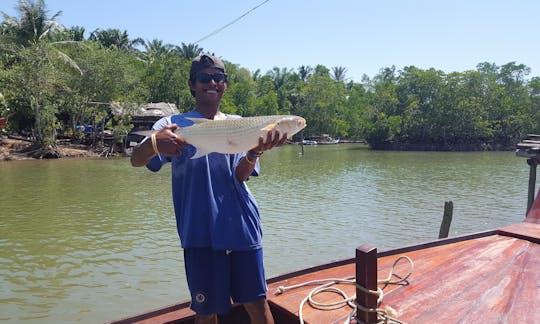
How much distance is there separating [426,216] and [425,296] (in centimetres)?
1118

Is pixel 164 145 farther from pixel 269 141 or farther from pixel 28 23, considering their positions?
pixel 28 23

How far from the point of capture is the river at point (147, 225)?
7.22 meters

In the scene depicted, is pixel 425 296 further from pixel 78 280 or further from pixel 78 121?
pixel 78 121

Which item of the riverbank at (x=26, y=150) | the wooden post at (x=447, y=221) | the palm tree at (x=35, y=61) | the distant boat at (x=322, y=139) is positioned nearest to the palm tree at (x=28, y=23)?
the palm tree at (x=35, y=61)

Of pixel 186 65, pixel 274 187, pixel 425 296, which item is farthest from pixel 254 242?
pixel 186 65

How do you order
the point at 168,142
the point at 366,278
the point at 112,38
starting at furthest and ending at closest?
1. the point at 112,38
2. the point at 366,278
3. the point at 168,142

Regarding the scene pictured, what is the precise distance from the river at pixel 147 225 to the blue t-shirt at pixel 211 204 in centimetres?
484

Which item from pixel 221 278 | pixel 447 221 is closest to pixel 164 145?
pixel 221 278

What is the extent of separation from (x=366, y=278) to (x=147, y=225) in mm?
10225

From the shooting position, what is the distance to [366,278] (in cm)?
258

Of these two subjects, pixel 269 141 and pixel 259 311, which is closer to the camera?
pixel 269 141

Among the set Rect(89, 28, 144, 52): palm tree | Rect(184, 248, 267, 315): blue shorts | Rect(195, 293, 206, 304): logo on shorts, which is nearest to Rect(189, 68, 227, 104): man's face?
Rect(184, 248, 267, 315): blue shorts

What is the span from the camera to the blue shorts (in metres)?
2.46

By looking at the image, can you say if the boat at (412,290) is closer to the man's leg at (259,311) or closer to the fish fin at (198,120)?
the man's leg at (259,311)
